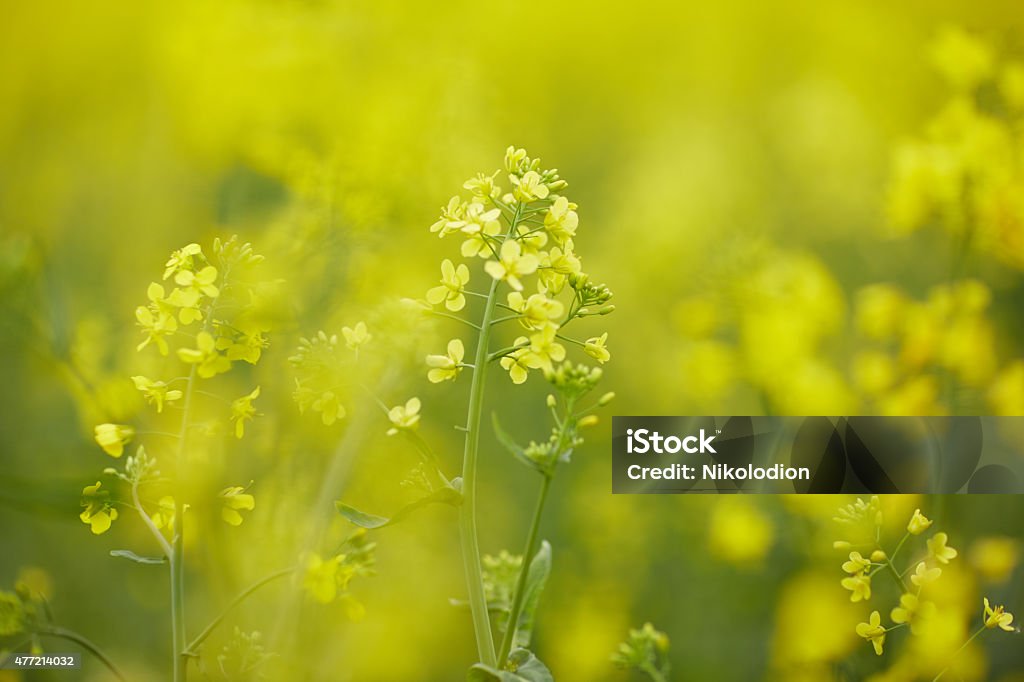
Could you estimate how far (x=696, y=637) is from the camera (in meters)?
1.19

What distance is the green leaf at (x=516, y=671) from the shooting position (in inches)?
26.5

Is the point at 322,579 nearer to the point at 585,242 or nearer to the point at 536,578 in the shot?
the point at 536,578

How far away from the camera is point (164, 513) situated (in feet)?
2.64

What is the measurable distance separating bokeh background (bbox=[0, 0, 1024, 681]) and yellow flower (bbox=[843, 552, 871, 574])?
0.26 m

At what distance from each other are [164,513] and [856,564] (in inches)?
29.4

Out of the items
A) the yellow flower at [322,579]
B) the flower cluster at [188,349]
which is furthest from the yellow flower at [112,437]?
the yellow flower at [322,579]

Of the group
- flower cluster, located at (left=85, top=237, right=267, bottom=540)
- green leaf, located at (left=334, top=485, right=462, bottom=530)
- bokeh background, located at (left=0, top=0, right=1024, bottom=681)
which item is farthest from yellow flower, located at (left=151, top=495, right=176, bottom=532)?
bokeh background, located at (left=0, top=0, right=1024, bottom=681)

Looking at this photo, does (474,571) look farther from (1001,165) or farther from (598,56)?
(1001,165)

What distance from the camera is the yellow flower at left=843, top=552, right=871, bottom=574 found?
86 centimetres

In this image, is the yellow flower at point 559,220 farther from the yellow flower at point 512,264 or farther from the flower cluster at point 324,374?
the flower cluster at point 324,374

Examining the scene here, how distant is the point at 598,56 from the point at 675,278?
0.38 meters

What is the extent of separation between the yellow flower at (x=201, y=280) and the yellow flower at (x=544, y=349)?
322mm

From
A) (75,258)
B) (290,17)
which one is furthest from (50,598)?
(290,17)

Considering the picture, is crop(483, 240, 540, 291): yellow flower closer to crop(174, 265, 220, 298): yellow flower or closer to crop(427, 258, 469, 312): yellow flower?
crop(427, 258, 469, 312): yellow flower
